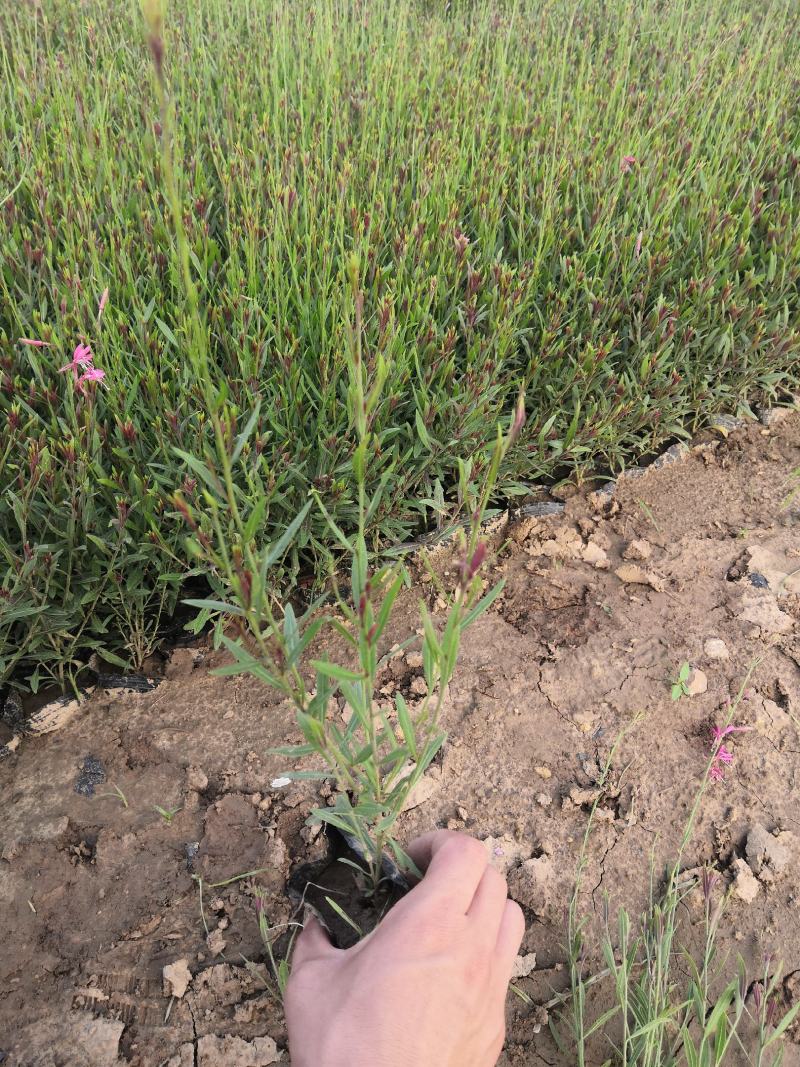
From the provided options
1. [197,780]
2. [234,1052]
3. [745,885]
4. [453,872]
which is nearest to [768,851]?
[745,885]

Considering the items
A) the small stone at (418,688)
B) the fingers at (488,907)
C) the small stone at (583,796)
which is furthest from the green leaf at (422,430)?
the fingers at (488,907)

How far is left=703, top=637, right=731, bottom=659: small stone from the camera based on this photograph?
7.59ft

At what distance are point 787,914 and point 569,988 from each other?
21.1 inches

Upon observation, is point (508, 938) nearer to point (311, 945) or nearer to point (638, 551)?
point (311, 945)

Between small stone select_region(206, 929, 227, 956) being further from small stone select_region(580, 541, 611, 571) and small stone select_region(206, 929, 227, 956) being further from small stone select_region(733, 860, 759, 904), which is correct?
small stone select_region(580, 541, 611, 571)

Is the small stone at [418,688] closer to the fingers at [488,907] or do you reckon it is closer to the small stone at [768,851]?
the fingers at [488,907]

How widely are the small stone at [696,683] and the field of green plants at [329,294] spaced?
77 centimetres

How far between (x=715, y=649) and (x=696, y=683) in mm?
144

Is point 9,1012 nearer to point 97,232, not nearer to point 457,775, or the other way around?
point 457,775

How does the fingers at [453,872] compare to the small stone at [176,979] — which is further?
the small stone at [176,979]

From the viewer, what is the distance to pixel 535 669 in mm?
2281

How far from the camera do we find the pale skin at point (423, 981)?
4.39 feet

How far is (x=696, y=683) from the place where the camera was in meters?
2.25

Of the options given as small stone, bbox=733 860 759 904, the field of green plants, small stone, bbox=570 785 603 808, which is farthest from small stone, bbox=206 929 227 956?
small stone, bbox=733 860 759 904
